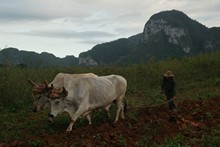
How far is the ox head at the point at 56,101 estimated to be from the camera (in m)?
8.46

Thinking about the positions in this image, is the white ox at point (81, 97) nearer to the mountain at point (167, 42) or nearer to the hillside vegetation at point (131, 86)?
the hillside vegetation at point (131, 86)

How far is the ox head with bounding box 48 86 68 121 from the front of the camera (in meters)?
8.46

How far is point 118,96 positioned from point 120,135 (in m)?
2.78

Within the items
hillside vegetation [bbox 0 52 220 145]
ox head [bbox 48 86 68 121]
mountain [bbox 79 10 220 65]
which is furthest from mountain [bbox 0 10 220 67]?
ox head [bbox 48 86 68 121]

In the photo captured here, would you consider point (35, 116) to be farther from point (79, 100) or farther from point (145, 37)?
point (145, 37)

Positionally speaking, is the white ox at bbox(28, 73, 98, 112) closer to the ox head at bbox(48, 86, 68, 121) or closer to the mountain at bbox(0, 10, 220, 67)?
the ox head at bbox(48, 86, 68, 121)

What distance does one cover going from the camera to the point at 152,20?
98.9m

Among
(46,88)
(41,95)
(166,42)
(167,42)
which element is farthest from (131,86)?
(167,42)

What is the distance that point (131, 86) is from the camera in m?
18.4

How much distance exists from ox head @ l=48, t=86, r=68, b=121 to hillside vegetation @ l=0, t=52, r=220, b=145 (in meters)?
0.44

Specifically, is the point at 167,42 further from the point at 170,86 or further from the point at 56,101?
the point at 56,101

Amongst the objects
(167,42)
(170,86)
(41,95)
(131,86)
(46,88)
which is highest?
(46,88)

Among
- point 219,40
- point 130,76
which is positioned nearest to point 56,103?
point 130,76

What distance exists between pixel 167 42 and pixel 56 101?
263 feet
